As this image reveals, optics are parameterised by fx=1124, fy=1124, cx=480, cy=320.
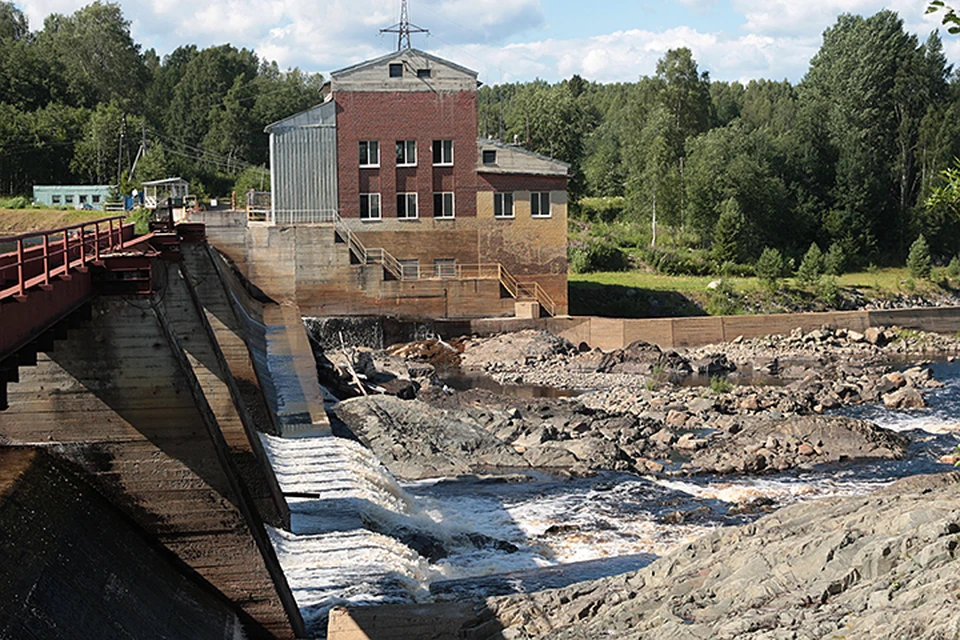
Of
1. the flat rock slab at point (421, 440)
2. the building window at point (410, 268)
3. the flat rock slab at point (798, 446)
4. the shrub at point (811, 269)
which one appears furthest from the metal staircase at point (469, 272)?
the flat rock slab at point (798, 446)

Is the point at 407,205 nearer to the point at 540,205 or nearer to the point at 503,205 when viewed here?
the point at 503,205

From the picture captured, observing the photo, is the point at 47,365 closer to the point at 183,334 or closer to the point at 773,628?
the point at 183,334

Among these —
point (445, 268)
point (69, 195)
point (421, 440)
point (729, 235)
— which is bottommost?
point (421, 440)

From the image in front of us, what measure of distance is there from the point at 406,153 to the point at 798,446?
82.1ft

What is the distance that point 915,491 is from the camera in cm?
1334

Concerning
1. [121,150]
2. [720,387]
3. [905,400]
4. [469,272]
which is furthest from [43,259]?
[121,150]

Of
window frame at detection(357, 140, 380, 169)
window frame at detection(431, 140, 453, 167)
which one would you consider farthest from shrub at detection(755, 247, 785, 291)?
window frame at detection(357, 140, 380, 169)

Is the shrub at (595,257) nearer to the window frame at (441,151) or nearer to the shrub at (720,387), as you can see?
the window frame at (441,151)

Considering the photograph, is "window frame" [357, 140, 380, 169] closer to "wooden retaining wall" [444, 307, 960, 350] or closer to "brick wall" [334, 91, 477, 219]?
"brick wall" [334, 91, 477, 219]

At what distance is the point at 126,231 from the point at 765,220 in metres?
51.9

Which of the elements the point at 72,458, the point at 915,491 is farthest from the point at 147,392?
the point at 915,491

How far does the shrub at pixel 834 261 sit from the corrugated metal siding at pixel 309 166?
29642 mm

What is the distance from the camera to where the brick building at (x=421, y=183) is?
152 ft

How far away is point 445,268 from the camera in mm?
46625
